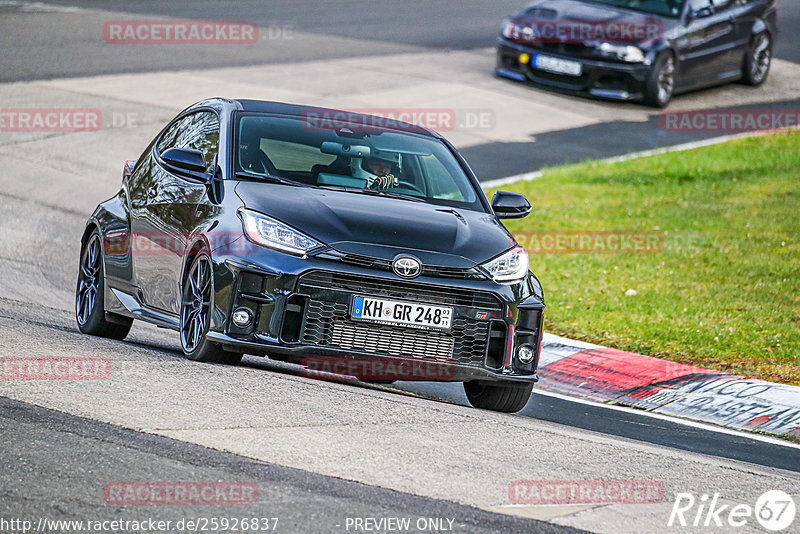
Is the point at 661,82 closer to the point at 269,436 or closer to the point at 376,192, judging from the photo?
the point at 376,192

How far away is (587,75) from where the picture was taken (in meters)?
21.9

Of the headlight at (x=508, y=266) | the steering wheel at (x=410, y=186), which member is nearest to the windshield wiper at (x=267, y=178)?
the steering wheel at (x=410, y=186)

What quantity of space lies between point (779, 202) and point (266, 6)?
1600 centimetres

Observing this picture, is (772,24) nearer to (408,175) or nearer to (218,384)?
(408,175)

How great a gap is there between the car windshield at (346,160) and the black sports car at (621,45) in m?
12.9

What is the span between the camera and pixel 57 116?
1817 centimetres

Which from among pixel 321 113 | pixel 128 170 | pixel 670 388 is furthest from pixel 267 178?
pixel 670 388

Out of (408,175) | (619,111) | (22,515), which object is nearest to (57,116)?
(619,111)

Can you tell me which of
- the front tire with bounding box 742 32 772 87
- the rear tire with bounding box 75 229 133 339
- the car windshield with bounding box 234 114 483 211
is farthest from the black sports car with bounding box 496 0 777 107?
the rear tire with bounding box 75 229 133 339

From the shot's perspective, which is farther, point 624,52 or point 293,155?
point 624,52

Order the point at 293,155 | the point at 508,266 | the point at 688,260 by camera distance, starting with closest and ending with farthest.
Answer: the point at 508,266 → the point at 293,155 → the point at 688,260

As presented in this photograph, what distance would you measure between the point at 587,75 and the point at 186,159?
1444 cm

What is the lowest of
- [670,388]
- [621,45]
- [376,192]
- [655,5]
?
[670,388]

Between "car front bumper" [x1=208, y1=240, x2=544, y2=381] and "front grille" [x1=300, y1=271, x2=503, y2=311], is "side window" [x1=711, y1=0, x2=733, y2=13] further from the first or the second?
"front grille" [x1=300, y1=271, x2=503, y2=311]
